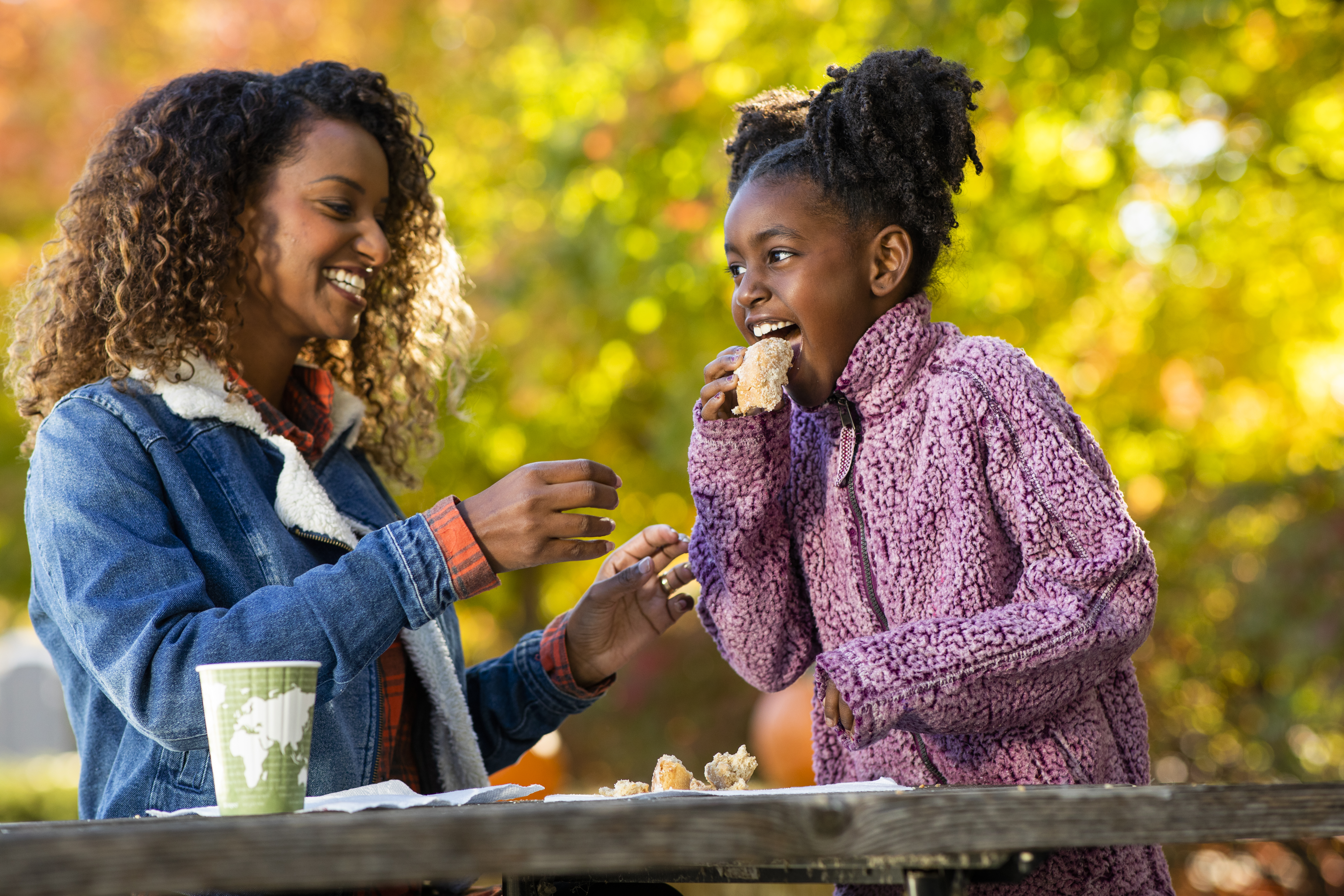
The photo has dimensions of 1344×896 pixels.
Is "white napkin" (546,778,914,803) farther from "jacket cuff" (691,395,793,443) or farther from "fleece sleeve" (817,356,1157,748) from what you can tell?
"jacket cuff" (691,395,793,443)

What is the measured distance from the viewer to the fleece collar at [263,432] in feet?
7.88

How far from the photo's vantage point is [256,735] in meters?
1.47

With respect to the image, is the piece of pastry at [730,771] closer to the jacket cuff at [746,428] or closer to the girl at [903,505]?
the girl at [903,505]

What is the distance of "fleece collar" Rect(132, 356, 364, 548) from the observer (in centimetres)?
240

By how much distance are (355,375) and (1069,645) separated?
2166 millimetres

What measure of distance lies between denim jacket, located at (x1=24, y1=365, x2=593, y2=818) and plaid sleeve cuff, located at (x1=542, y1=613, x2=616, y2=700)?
20 millimetres

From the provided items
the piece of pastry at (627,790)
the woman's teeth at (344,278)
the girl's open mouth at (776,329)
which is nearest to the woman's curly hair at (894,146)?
the girl's open mouth at (776,329)

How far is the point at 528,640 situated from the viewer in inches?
115

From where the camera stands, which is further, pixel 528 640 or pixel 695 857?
pixel 528 640

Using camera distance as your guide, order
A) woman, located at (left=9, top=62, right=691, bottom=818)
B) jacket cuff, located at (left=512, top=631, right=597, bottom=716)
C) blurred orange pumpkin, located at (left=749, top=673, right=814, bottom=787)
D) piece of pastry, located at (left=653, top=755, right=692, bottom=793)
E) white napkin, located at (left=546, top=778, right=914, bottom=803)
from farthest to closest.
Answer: blurred orange pumpkin, located at (left=749, top=673, right=814, bottom=787) < jacket cuff, located at (left=512, top=631, right=597, bottom=716) < woman, located at (left=9, top=62, right=691, bottom=818) < piece of pastry, located at (left=653, top=755, right=692, bottom=793) < white napkin, located at (left=546, top=778, right=914, bottom=803)

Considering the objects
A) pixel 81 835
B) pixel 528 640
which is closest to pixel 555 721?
pixel 528 640

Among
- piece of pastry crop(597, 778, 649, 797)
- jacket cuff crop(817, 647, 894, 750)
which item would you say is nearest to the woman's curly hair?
jacket cuff crop(817, 647, 894, 750)

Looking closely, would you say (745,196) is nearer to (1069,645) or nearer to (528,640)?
(1069,645)

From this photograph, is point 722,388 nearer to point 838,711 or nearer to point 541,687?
point 838,711
